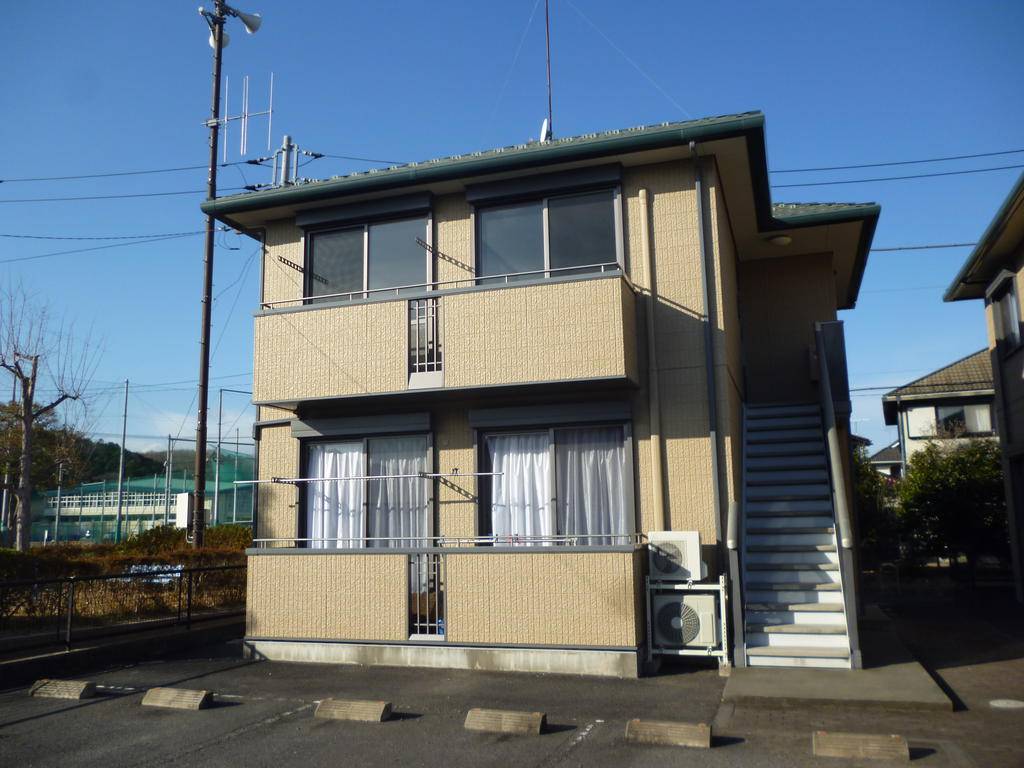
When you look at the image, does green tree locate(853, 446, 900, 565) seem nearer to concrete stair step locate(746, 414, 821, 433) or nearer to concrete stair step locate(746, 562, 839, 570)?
concrete stair step locate(746, 414, 821, 433)

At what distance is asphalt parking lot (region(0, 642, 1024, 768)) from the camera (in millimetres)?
6105

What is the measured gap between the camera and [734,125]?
9656mm

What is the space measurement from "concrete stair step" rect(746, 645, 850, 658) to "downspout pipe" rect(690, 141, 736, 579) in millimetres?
1135

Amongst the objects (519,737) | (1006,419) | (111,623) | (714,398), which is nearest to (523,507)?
(714,398)

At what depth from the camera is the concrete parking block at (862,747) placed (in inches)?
227

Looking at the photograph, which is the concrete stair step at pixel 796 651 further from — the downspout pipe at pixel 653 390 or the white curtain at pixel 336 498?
the white curtain at pixel 336 498

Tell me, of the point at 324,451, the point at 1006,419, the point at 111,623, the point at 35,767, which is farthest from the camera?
the point at 1006,419

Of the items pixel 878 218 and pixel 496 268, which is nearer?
pixel 496 268

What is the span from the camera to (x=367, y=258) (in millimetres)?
11594

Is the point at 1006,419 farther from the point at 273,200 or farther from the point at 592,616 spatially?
the point at 273,200

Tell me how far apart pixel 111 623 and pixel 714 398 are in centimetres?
952

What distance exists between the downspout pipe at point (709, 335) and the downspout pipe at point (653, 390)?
603 mm

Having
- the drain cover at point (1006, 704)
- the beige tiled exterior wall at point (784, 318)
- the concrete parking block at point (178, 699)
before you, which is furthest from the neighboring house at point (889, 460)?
the concrete parking block at point (178, 699)

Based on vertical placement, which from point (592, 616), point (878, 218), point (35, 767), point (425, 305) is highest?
point (878, 218)
